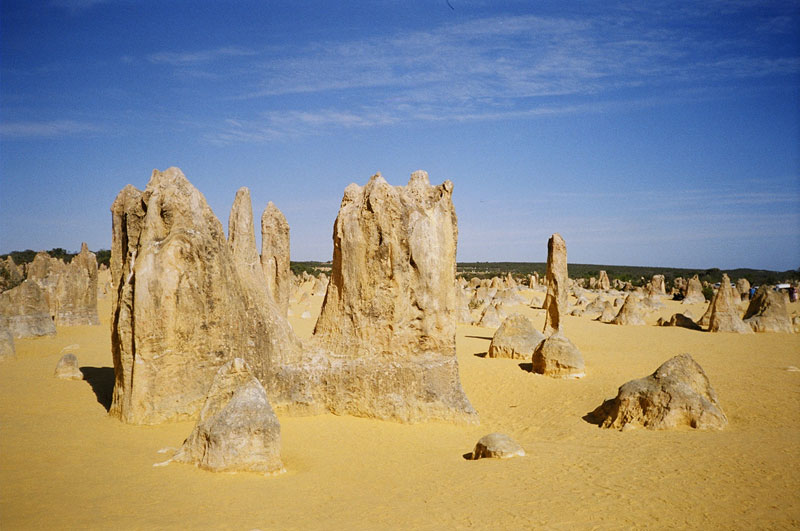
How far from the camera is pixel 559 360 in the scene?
14023 mm

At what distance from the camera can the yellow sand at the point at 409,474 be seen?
5406mm

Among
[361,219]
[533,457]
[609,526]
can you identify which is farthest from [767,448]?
[361,219]

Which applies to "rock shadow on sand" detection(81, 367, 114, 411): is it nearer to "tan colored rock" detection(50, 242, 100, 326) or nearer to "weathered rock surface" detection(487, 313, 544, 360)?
"tan colored rock" detection(50, 242, 100, 326)

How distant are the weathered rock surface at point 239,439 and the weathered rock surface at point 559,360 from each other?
9022 millimetres

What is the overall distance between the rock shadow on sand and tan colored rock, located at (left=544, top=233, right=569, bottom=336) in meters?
13.4

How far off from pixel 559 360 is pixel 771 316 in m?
13.7

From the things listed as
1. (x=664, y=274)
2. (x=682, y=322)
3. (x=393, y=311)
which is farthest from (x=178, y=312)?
(x=664, y=274)

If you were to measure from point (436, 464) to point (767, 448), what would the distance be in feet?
14.9

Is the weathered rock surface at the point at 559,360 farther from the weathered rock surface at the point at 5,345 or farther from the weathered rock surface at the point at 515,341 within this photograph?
the weathered rock surface at the point at 5,345

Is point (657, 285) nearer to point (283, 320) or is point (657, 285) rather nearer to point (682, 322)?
point (682, 322)

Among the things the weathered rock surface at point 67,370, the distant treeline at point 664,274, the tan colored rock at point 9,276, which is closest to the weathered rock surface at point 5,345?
the weathered rock surface at point 67,370

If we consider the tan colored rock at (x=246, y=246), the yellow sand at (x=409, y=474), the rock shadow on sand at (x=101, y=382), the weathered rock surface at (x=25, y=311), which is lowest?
the yellow sand at (x=409, y=474)

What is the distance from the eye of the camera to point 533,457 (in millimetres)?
7828

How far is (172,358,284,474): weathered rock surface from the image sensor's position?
6.39 metres
